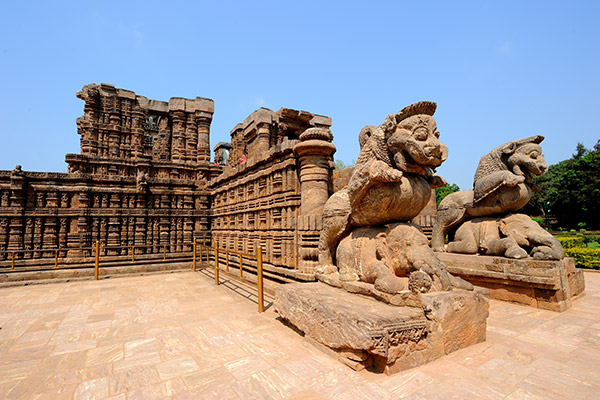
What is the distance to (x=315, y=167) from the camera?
17.9 feet

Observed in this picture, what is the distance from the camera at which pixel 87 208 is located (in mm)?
10695

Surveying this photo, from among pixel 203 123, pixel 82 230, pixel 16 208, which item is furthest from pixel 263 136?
pixel 16 208

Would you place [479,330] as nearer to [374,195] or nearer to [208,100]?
[374,195]

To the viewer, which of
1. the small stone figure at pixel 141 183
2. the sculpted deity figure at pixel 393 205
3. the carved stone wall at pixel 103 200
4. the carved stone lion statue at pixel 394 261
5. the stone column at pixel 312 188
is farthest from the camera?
the small stone figure at pixel 141 183

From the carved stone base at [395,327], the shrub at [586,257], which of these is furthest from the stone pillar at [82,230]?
the shrub at [586,257]

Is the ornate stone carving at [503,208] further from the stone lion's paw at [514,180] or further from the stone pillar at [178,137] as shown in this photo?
the stone pillar at [178,137]

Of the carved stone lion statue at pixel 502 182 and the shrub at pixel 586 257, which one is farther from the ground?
the carved stone lion statue at pixel 502 182

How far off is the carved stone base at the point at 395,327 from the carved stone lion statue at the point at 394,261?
0.62 feet

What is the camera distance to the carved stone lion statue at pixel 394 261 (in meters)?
3.29

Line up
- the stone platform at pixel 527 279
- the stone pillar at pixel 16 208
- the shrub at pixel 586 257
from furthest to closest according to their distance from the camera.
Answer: the stone pillar at pixel 16 208 → the shrub at pixel 586 257 → the stone platform at pixel 527 279

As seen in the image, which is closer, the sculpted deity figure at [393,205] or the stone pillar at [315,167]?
the sculpted deity figure at [393,205]

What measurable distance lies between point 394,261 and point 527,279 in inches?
114

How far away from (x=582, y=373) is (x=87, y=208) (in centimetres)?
1331

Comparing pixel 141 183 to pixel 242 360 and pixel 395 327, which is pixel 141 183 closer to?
pixel 242 360
